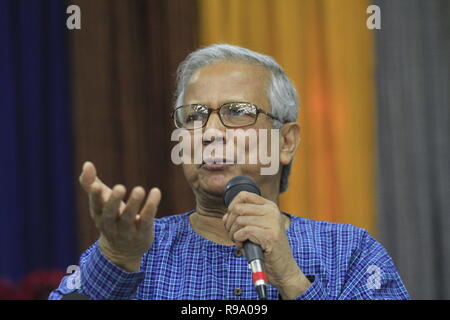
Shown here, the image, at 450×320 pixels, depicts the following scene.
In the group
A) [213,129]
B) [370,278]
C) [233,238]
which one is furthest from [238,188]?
[370,278]

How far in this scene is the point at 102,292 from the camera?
151 cm

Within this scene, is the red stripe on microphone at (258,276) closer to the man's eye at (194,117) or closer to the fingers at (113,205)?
the fingers at (113,205)

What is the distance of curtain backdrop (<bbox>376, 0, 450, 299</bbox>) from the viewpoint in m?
2.98

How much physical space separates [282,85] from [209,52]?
26 centimetres

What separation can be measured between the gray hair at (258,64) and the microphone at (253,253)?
0.53 meters

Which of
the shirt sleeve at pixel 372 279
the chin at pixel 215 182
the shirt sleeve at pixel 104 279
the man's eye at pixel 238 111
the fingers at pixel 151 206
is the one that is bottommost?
the shirt sleeve at pixel 372 279

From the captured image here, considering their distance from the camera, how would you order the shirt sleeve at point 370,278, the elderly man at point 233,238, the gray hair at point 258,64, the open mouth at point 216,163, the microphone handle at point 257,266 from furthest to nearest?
the gray hair at point 258,64
the open mouth at point 216,163
the shirt sleeve at point 370,278
the elderly man at point 233,238
the microphone handle at point 257,266

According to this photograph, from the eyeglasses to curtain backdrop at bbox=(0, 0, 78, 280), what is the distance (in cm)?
126

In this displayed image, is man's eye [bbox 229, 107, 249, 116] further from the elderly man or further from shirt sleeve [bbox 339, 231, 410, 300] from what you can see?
shirt sleeve [bbox 339, 231, 410, 300]

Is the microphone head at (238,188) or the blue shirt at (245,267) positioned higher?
the microphone head at (238,188)

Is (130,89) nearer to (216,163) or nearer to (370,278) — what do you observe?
(216,163)

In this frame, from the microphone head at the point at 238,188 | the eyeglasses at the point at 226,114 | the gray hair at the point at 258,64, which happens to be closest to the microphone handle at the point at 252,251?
the microphone head at the point at 238,188

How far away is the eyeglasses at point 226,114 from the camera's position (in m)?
1.87
